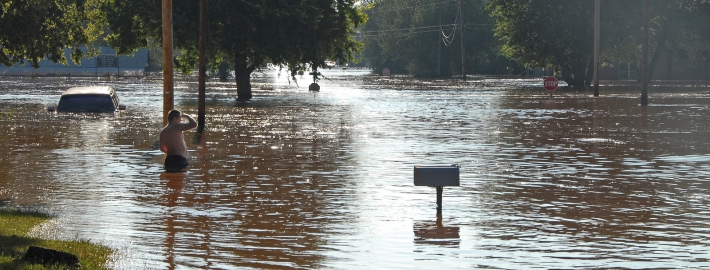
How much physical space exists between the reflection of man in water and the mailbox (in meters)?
6.18

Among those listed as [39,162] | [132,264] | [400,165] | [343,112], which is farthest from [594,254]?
[343,112]

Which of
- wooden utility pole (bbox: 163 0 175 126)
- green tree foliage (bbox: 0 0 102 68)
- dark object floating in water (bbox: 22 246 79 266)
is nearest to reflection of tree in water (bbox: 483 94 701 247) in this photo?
dark object floating in water (bbox: 22 246 79 266)

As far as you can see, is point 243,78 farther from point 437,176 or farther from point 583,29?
point 437,176

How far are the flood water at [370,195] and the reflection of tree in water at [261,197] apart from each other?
0.11ft

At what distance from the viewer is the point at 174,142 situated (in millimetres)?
18031

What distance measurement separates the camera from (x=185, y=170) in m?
18.7

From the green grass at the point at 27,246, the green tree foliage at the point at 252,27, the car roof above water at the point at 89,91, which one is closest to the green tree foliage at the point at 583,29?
the green tree foliage at the point at 252,27

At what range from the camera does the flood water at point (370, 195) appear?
10.6 meters

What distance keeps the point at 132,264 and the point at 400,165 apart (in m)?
10.2

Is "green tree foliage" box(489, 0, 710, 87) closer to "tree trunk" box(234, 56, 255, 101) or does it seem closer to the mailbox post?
"tree trunk" box(234, 56, 255, 101)

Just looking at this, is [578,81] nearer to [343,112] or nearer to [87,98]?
[343,112]

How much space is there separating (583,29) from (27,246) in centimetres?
6547

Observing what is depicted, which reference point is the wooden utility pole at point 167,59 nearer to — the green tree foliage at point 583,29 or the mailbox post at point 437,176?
the mailbox post at point 437,176

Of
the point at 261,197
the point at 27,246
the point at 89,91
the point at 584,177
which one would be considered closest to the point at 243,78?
the point at 89,91
